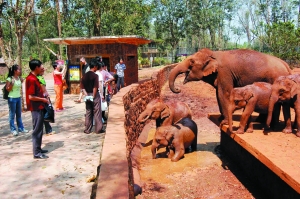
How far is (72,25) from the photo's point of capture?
19.4m

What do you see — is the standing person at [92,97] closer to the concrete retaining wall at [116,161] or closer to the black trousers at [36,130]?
the concrete retaining wall at [116,161]

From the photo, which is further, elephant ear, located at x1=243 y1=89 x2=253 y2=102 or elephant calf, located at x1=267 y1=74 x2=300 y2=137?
elephant ear, located at x1=243 y1=89 x2=253 y2=102

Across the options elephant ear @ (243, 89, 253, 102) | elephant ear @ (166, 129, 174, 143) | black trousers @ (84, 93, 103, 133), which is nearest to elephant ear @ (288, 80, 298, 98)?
elephant ear @ (243, 89, 253, 102)

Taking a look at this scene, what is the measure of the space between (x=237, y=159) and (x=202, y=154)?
3.54 feet

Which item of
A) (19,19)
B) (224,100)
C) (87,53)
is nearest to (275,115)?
(224,100)

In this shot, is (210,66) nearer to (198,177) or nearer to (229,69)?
(229,69)

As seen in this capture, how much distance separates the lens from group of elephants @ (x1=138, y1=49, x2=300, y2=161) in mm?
5149

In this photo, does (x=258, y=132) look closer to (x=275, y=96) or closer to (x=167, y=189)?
(x=275, y=96)

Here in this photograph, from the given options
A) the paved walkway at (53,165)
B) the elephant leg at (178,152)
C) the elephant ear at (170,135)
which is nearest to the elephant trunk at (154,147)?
the elephant ear at (170,135)

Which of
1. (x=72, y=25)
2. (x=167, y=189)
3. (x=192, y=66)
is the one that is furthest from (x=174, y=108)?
(x=72, y=25)

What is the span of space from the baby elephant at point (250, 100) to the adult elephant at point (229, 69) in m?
0.50

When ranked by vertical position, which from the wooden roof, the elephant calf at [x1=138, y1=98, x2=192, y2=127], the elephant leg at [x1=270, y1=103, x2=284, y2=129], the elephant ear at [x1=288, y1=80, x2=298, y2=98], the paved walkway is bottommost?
the paved walkway

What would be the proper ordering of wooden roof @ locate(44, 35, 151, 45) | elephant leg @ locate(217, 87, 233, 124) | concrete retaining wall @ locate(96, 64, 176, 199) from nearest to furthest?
concrete retaining wall @ locate(96, 64, 176, 199), elephant leg @ locate(217, 87, 233, 124), wooden roof @ locate(44, 35, 151, 45)

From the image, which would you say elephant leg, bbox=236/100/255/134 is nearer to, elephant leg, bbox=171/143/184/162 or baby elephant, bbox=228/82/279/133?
baby elephant, bbox=228/82/279/133
